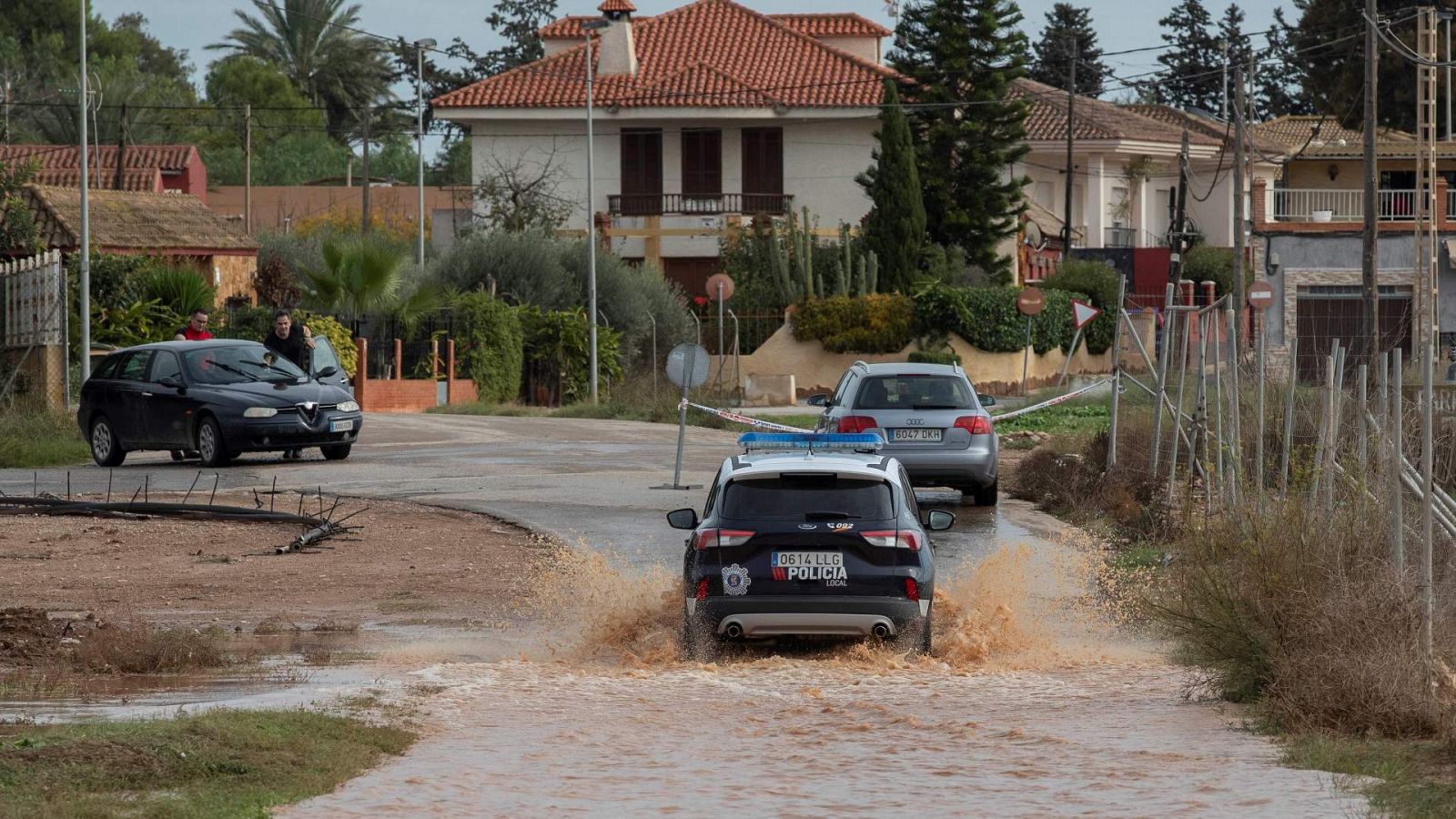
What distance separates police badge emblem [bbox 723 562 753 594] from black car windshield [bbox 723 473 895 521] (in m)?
0.33

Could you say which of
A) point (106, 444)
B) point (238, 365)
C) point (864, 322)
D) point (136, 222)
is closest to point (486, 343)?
point (136, 222)

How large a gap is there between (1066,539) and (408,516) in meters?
6.51

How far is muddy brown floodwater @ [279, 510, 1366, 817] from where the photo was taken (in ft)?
25.7

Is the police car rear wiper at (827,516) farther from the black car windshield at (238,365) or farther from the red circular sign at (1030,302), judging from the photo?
the red circular sign at (1030,302)

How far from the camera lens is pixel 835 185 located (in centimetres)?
5781

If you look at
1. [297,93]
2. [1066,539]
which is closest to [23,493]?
[1066,539]

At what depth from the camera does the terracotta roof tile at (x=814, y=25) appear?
64438 millimetres

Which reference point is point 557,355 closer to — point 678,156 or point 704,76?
point 678,156

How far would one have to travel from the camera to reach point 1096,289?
58.5 m

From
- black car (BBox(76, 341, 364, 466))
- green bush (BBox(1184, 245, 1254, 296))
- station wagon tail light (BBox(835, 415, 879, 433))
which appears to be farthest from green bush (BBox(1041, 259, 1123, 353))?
station wagon tail light (BBox(835, 415, 879, 433))

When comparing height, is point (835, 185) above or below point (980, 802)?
above

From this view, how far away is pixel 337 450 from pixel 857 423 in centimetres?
802

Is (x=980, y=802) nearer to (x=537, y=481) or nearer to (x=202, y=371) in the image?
(x=537, y=481)

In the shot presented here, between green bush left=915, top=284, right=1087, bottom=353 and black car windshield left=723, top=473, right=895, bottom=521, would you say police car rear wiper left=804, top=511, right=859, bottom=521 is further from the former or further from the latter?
green bush left=915, top=284, right=1087, bottom=353
